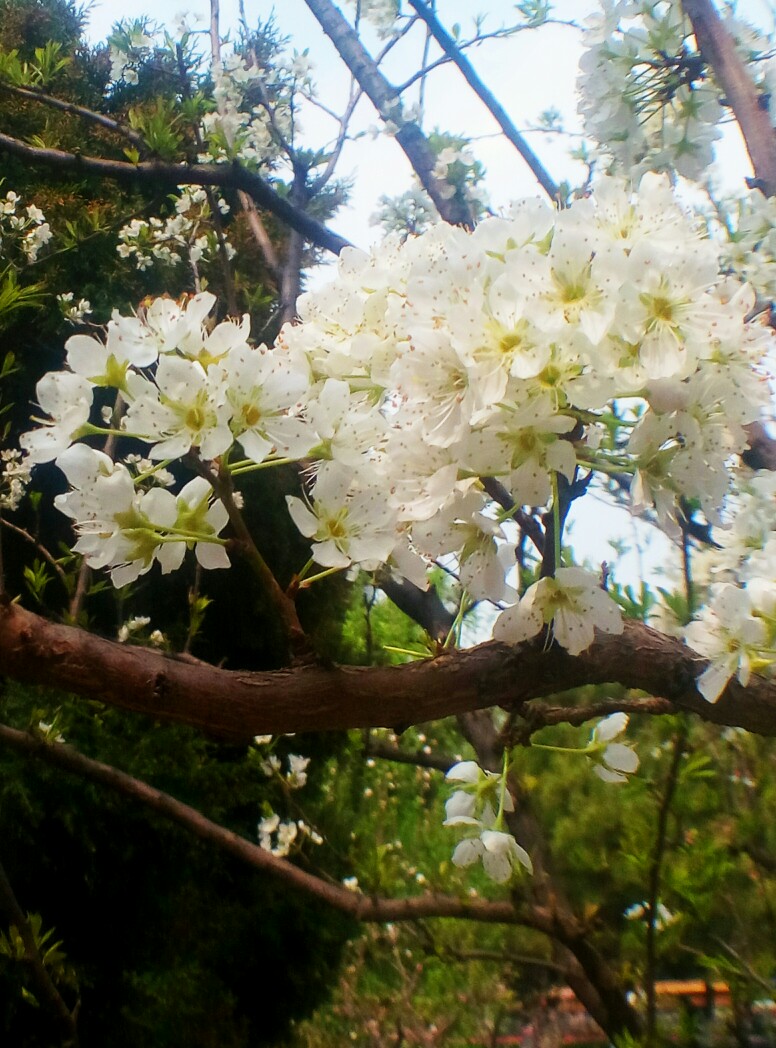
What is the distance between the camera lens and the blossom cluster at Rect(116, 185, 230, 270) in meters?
1.50

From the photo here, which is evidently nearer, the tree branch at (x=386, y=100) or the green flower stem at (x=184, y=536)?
the green flower stem at (x=184, y=536)

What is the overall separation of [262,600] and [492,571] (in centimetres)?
111

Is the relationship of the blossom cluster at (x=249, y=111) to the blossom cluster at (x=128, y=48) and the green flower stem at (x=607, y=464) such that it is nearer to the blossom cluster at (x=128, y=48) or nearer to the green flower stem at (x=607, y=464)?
the blossom cluster at (x=128, y=48)

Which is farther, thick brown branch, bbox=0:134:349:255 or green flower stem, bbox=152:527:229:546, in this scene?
thick brown branch, bbox=0:134:349:255

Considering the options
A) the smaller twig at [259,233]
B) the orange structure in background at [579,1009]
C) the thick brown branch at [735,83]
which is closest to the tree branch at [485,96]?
the thick brown branch at [735,83]

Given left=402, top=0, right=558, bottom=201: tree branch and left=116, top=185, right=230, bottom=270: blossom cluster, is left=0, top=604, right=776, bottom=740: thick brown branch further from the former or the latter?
left=116, top=185, right=230, bottom=270: blossom cluster

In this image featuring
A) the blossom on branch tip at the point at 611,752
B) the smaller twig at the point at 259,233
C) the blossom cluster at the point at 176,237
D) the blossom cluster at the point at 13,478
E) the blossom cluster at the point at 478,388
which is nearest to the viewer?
the blossom cluster at the point at 478,388

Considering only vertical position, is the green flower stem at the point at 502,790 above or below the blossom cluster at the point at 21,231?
below

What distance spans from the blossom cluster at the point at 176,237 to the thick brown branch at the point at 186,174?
6 centimetres

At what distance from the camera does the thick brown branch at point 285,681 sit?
17.2 inches

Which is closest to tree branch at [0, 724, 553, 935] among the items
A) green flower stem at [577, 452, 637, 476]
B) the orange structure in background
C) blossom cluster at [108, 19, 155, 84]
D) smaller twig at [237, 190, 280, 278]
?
the orange structure in background

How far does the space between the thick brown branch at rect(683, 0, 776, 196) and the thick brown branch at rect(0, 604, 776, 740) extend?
0.69m

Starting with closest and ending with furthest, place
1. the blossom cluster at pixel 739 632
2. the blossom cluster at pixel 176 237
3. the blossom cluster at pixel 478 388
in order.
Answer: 1. the blossom cluster at pixel 478 388
2. the blossom cluster at pixel 739 632
3. the blossom cluster at pixel 176 237

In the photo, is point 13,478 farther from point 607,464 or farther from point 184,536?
point 607,464
